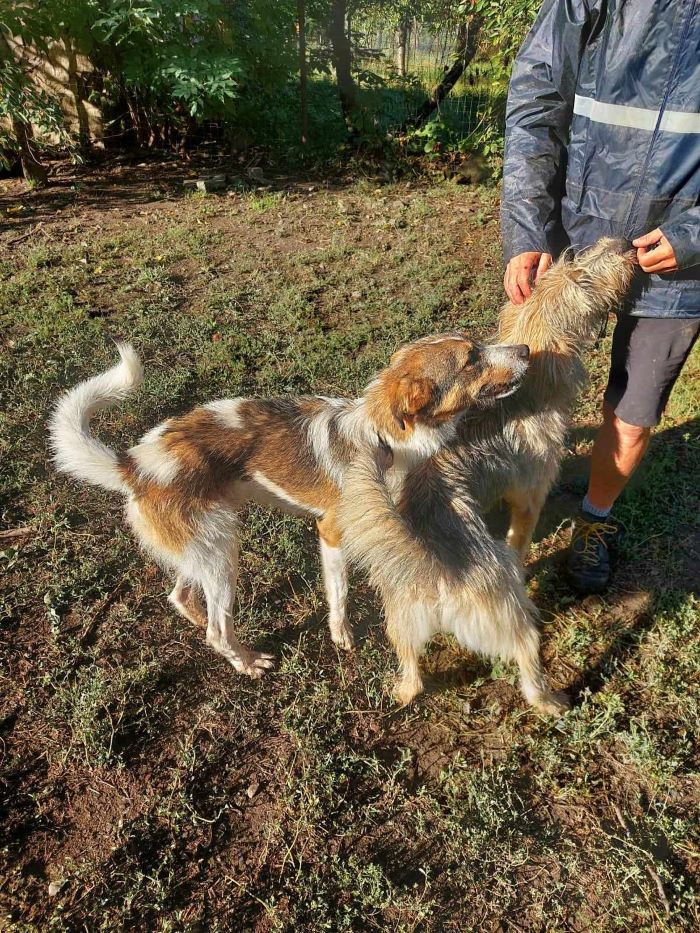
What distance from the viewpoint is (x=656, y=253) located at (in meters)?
2.39

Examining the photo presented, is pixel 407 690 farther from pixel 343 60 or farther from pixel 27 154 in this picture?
pixel 343 60

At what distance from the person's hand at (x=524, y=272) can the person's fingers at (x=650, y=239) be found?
0.46 meters

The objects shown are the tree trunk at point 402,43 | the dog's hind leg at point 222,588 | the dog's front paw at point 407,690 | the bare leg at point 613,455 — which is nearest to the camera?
the dog's hind leg at point 222,588

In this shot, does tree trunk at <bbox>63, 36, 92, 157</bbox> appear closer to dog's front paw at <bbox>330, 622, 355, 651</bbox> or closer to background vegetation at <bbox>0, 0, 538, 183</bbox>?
background vegetation at <bbox>0, 0, 538, 183</bbox>

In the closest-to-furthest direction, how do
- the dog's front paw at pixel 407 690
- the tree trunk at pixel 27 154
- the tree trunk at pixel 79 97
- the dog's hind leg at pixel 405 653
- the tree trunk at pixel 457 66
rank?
the dog's hind leg at pixel 405 653
the dog's front paw at pixel 407 690
the tree trunk at pixel 27 154
the tree trunk at pixel 79 97
the tree trunk at pixel 457 66

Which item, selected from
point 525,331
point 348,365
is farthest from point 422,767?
point 348,365

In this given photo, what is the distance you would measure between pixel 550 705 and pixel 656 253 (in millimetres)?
2064

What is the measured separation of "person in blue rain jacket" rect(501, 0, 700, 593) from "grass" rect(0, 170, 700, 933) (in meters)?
1.09

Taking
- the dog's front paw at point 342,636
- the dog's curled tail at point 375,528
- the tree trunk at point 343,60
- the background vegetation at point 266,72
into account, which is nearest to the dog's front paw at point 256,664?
the dog's front paw at point 342,636

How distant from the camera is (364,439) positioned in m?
2.71

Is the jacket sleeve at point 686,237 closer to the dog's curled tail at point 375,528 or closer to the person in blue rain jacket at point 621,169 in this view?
the person in blue rain jacket at point 621,169

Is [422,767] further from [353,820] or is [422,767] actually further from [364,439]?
[364,439]

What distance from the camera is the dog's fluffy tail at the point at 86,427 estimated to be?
8.48 feet

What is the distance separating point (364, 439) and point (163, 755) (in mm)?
1718
